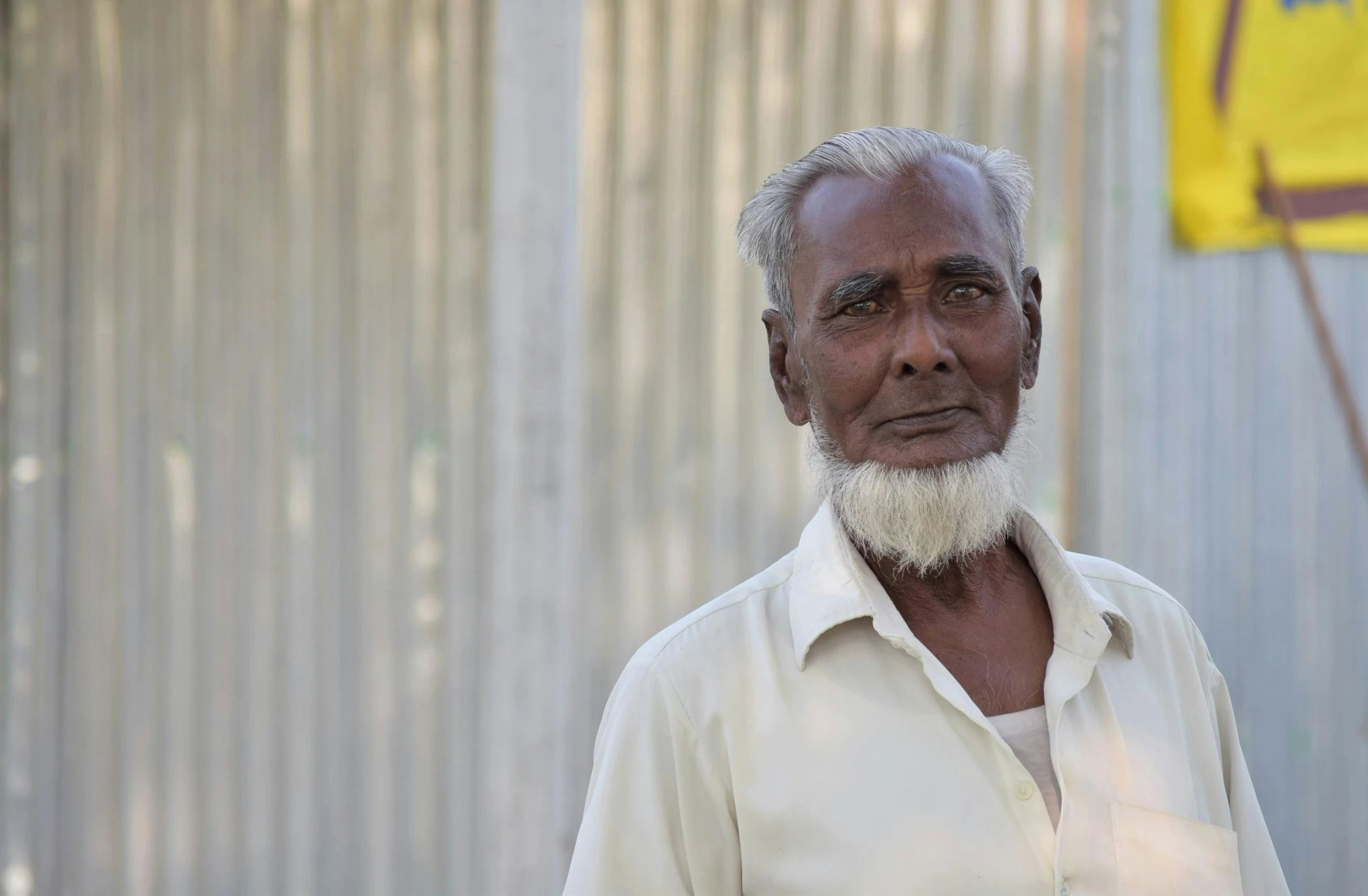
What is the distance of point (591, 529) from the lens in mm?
3398

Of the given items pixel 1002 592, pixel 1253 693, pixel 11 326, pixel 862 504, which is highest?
pixel 11 326

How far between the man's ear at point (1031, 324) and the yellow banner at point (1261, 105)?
1903 mm

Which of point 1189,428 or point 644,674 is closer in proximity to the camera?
point 644,674

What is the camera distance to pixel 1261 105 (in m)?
3.54

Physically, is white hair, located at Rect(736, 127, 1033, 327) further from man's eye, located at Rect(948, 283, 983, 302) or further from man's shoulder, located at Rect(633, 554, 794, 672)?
man's shoulder, located at Rect(633, 554, 794, 672)

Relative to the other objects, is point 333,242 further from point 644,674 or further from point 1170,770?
point 1170,770

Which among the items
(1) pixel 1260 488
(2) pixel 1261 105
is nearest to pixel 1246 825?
(1) pixel 1260 488

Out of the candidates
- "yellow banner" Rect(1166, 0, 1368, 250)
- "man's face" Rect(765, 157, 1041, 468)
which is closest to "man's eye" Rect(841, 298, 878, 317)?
"man's face" Rect(765, 157, 1041, 468)

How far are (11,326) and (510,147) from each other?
1.58 m

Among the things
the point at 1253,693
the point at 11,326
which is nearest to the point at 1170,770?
the point at 1253,693

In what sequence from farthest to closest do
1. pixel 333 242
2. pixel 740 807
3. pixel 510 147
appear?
pixel 333 242 < pixel 510 147 < pixel 740 807

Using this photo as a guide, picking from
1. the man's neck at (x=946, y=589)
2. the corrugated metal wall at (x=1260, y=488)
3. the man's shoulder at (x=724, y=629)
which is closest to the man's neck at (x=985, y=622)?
the man's neck at (x=946, y=589)

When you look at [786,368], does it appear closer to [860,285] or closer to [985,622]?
[860,285]

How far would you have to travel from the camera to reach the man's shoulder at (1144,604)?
5.83 feet
